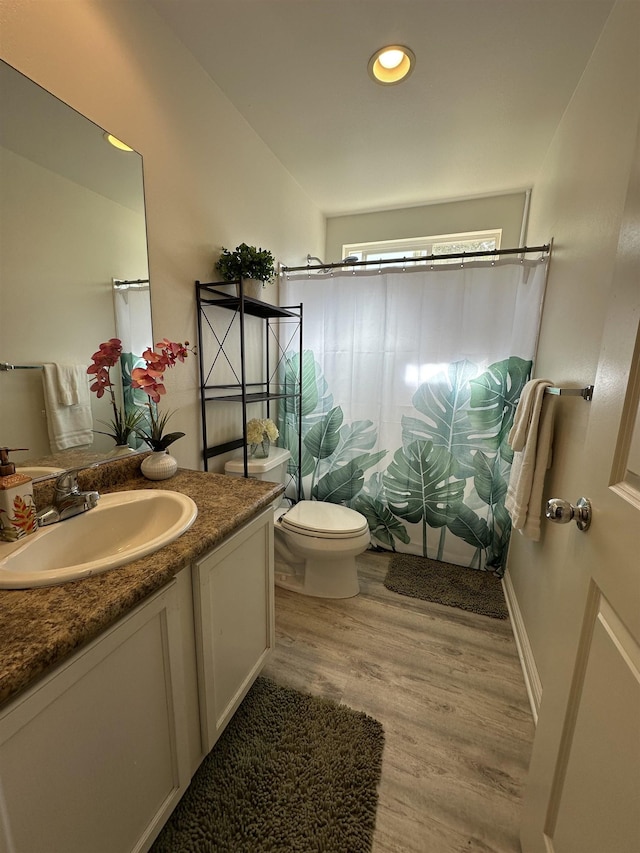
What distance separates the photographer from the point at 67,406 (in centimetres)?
105

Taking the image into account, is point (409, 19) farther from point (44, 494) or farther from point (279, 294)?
point (44, 494)

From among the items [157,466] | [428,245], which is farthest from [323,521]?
[428,245]

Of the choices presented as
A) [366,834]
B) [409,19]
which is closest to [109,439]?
[366,834]

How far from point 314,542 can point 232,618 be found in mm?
734

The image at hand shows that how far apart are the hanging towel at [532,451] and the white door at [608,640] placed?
0.68m

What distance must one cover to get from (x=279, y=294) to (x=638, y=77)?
70.8 inches

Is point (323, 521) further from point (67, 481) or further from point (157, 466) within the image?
point (67, 481)

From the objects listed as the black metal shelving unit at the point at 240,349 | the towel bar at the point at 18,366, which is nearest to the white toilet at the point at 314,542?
the black metal shelving unit at the point at 240,349

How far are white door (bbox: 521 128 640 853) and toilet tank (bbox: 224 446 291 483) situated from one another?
1374 mm

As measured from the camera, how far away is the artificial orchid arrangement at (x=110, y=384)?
3.73 ft

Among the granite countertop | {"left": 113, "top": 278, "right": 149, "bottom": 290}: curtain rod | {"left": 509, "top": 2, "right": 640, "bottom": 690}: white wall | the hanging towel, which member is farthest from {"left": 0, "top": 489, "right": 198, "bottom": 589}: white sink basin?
the hanging towel

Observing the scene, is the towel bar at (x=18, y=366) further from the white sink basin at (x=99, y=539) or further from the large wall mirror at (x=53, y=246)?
the white sink basin at (x=99, y=539)

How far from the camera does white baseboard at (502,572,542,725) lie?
1283 mm

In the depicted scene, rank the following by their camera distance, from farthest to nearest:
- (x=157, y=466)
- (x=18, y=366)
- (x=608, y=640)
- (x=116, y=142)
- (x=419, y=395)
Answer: (x=419, y=395), (x=157, y=466), (x=116, y=142), (x=18, y=366), (x=608, y=640)
